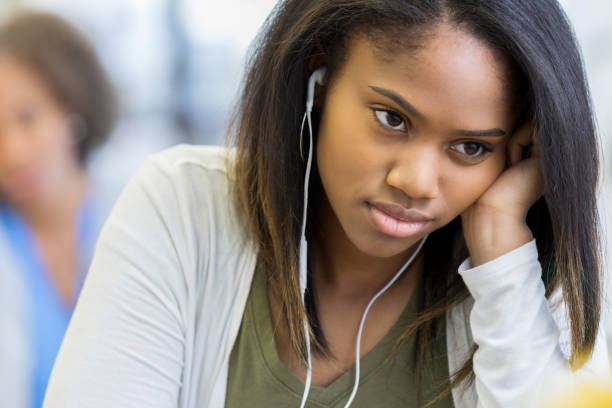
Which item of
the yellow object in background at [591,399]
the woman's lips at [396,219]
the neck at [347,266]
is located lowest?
the yellow object in background at [591,399]

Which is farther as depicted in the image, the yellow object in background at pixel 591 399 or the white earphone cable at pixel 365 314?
the white earphone cable at pixel 365 314

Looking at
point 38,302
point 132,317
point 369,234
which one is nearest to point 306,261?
point 369,234

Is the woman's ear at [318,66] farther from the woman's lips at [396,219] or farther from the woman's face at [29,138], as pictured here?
the woman's face at [29,138]

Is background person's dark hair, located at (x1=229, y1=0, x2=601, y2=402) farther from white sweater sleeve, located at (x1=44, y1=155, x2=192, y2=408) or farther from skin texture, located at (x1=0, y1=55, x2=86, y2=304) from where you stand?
skin texture, located at (x1=0, y1=55, x2=86, y2=304)

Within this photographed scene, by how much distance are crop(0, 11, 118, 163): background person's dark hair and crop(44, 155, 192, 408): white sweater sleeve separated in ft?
3.01

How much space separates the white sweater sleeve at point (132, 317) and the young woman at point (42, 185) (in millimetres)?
879

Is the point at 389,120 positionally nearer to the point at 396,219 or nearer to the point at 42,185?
the point at 396,219

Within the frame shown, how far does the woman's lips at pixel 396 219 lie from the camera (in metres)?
0.89

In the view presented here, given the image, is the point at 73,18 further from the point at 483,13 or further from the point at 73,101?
the point at 483,13

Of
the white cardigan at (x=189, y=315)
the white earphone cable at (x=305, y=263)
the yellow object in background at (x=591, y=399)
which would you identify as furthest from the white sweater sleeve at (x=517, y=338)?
the yellow object in background at (x=591, y=399)

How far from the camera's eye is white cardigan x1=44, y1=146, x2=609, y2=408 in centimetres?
93

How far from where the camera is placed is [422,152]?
33.4 inches

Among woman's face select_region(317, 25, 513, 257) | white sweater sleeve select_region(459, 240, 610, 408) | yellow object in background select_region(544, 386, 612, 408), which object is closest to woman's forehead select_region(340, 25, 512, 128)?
woman's face select_region(317, 25, 513, 257)

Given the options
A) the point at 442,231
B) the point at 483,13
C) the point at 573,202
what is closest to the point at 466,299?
the point at 442,231
